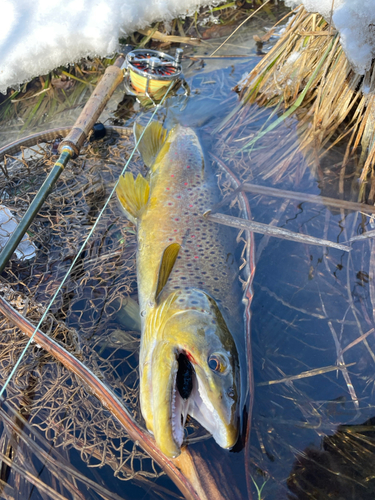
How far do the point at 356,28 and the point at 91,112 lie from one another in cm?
267

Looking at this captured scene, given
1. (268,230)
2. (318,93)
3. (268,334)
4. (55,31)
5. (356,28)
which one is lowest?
(268,334)

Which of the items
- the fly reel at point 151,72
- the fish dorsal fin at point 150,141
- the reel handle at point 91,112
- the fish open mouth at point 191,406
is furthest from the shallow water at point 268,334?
the fly reel at point 151,72

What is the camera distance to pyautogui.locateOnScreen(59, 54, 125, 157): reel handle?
320cm

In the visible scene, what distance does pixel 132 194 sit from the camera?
10.1ft

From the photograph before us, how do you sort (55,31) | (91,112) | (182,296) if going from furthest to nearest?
(55,31) < (91,112) < (182,296)

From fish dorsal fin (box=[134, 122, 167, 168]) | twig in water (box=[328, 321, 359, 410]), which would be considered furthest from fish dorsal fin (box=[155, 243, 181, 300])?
fish dorsal fin (box=[134, 122, 167, 168])

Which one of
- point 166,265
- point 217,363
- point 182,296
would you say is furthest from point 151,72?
point 217,363

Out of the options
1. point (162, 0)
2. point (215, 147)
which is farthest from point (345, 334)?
point (162, 0)

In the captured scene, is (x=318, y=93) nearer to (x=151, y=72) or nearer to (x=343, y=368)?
(x=151, y=72)

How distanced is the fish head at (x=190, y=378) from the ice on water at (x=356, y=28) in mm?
2994

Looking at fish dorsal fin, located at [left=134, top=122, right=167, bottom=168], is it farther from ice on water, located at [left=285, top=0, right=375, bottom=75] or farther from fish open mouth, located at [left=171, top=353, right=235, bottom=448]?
fish open mouth, located at [left=171, top=353, right=235, bottom=448]

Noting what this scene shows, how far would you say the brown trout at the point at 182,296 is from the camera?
1.84 meters

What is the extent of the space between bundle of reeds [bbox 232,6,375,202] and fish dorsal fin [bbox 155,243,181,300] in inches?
84.7

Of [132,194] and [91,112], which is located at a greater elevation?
[91,112]
